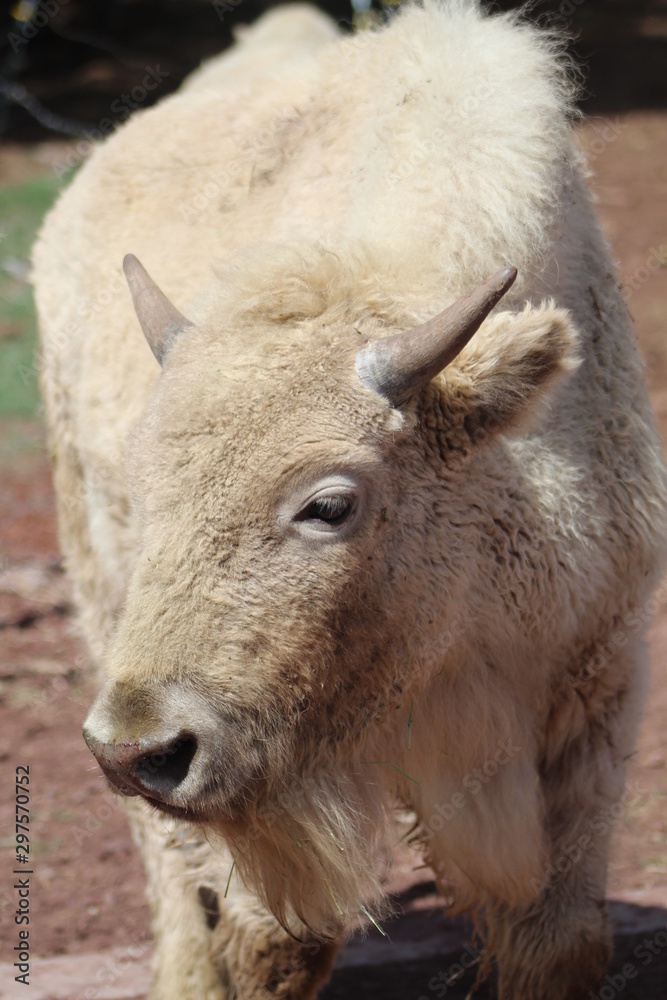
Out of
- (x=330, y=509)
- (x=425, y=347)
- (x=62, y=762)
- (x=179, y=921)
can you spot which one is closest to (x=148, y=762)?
(x=330, y=509)

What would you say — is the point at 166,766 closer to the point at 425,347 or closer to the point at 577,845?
the point at 425,347

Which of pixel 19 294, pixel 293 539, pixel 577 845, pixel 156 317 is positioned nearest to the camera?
pixel 293 539

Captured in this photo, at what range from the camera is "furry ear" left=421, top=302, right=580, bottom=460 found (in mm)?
2941

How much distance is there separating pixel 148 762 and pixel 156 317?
1.32 m

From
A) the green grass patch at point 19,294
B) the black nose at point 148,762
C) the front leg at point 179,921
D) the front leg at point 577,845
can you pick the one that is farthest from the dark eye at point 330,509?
the green grass patch at point 19,294

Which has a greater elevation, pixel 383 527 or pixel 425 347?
pixel 425 347

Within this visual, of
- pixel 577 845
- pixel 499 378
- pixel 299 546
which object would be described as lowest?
pixel 577 845

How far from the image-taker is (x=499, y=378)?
2.97 m

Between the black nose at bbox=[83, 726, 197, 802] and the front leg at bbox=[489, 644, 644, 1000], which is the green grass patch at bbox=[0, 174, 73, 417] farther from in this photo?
the black nose at bbox=[83, 726, 197, 802]

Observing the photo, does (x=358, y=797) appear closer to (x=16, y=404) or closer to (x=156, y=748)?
(x=156, y=748)

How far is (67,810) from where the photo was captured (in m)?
5.54

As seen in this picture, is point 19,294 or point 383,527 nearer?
point 383,527

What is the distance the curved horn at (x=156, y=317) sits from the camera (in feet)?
10.9

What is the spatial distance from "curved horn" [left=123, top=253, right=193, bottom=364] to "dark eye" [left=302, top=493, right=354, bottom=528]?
0.76 m
